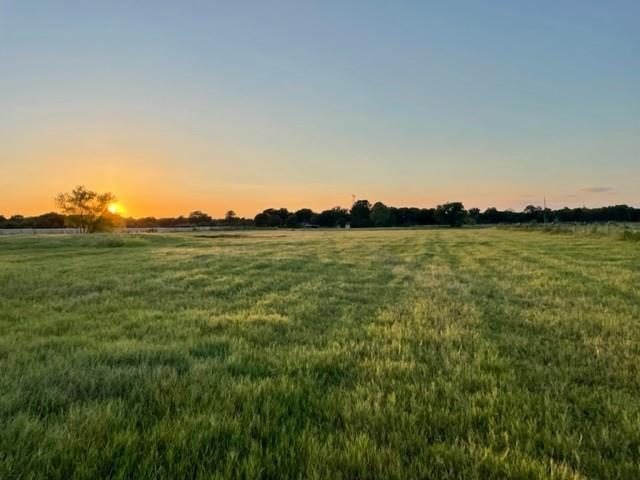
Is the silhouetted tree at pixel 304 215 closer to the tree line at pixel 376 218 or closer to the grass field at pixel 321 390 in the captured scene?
the tree line at pixel 376 218

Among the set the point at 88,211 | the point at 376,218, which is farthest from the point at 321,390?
the point at 376,218

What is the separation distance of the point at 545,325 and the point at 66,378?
287 inches

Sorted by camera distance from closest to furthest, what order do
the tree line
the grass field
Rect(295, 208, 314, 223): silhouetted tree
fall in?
the grass field
the tree line
Rect(295, 208, 314, 223): silhouetted tree

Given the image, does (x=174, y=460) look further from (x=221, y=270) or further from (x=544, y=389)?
(x=221, y=270)

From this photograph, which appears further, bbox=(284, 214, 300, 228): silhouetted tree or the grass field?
bbox=(284, 214, 300, 228): silhouetted tree

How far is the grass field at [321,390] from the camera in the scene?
113 inches

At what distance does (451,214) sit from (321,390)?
17687cm

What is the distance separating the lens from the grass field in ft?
9.43

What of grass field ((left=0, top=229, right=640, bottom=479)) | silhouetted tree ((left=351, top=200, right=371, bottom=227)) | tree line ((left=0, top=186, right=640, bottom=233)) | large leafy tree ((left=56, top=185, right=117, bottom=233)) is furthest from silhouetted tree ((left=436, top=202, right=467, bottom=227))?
grass field ((left=0, top=229, right=640, bottom=479))

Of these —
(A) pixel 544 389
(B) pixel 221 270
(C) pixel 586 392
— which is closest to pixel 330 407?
(A) pixel 544 389

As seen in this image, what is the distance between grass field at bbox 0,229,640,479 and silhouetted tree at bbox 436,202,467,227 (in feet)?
554

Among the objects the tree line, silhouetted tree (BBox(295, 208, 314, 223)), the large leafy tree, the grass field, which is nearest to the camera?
the grass field

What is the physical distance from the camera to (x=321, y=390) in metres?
4.17

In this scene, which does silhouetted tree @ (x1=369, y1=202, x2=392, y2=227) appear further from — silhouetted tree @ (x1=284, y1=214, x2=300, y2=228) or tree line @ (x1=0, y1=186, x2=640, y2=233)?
silhouetted tree @ (x1=284, y1=214, x2=300, y2=228)
